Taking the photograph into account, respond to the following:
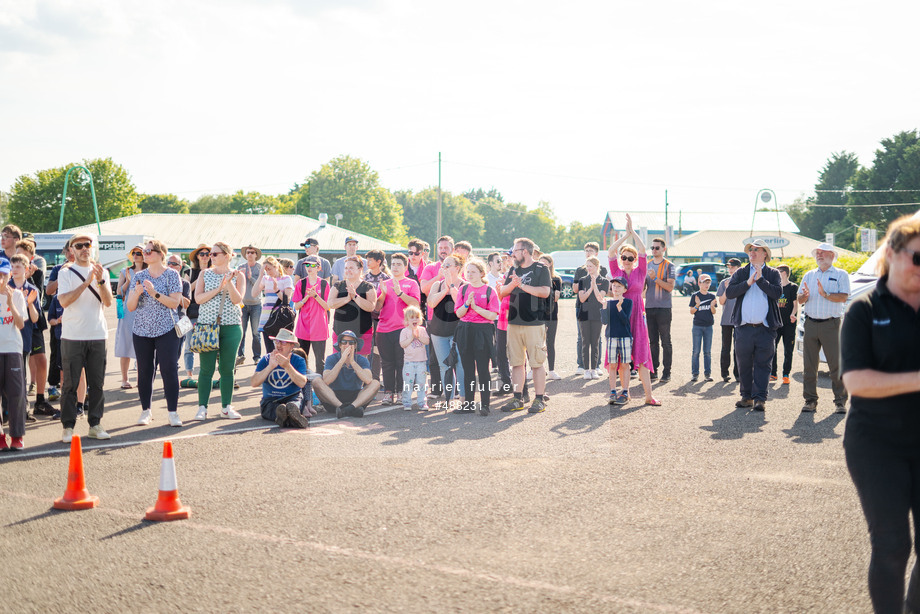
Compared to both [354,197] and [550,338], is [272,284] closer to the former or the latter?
[550,338]

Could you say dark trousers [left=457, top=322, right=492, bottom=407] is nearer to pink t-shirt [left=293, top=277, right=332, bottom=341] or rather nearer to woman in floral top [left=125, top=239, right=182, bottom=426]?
pink t-shirt [left=293, top=277, right=332, bottom=341]

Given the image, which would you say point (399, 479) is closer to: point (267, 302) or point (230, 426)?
point (230, 426)

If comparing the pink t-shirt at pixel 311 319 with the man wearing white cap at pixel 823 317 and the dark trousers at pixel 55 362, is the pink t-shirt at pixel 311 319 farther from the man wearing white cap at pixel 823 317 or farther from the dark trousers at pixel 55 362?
the man wearing white cap at pixel 823 317

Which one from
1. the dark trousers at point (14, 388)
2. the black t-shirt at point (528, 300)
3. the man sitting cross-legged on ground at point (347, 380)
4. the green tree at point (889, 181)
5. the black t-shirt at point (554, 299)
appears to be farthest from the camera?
the green tree at point (889, 181)

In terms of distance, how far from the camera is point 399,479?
627cm

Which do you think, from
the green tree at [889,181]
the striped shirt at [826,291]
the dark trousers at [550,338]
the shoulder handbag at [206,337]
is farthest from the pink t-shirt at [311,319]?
the green tree at [889,181]

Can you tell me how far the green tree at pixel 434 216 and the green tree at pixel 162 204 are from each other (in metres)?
33.9

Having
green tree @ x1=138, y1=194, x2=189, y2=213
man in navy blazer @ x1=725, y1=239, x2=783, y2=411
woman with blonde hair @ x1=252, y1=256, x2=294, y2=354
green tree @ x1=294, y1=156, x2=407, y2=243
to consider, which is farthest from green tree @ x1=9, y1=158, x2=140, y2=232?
man in navy blazer @ x1=725, y1=239, x2=783, y2=411

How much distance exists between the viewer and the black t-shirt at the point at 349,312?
991cm

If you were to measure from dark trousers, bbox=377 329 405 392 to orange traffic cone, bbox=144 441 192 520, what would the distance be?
507 cm

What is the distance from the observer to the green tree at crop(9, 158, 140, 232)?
7462cm

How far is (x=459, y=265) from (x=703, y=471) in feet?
15.0

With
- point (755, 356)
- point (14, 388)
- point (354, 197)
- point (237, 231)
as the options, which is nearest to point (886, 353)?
point (755, 356)

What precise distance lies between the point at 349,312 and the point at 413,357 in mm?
1045
